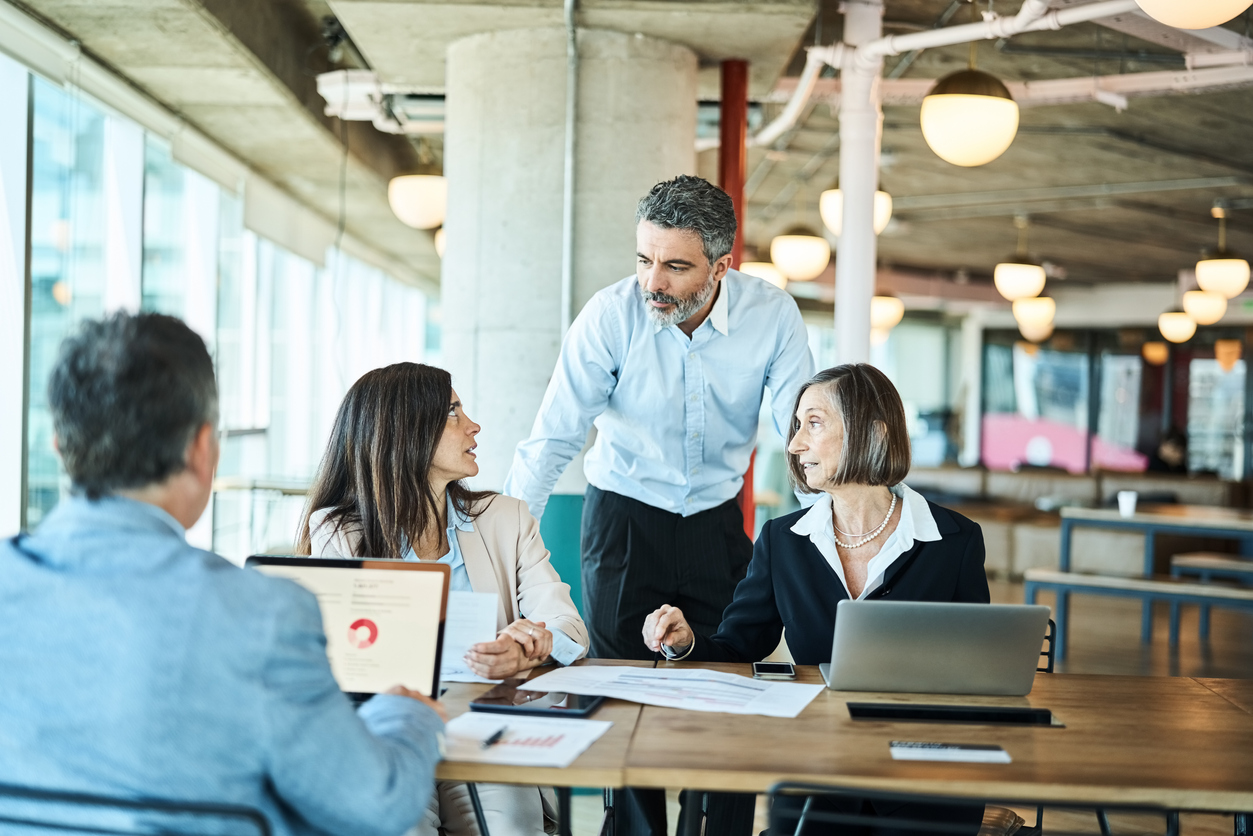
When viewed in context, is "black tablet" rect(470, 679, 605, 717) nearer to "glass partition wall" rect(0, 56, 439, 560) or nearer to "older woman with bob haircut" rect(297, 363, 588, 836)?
"older woman with bob haircut" rect(297, 363, 588, 836)

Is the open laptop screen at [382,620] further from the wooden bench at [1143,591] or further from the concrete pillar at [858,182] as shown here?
the wooden bench at [1143,591]

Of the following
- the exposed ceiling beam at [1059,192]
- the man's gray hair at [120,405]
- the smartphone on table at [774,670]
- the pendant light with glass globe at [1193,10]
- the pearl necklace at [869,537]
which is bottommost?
the smartphone on table at [774,670]

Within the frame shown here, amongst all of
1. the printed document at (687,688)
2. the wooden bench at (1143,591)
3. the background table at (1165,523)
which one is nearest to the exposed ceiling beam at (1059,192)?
the background table at (1165,523)

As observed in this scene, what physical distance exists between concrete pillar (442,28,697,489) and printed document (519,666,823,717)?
7.45ft

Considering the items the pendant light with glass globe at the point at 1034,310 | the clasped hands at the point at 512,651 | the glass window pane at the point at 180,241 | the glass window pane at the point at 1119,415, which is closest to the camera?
the clasped hands at the point at 512,651

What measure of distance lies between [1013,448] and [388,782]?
56.7 feet

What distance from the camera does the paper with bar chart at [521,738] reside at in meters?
1.59

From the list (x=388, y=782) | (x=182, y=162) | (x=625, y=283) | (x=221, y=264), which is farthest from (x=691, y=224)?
(x=221, y=264)

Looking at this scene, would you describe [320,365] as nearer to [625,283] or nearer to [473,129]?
[473,129]

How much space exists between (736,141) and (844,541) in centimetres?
293

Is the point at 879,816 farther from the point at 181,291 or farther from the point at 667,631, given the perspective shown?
the point at 181,291

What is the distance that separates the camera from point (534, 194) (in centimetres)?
441

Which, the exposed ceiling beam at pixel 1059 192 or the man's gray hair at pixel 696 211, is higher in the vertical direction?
the exposed ceiling beam at pixel 1059 192

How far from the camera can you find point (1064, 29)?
571 cm
